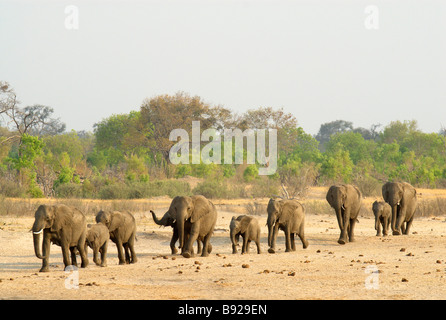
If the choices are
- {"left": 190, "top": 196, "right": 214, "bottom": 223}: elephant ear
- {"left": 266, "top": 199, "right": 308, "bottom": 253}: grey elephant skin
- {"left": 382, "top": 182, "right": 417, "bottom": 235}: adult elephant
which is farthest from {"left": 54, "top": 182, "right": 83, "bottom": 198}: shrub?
{"left": 266, "top": 199, "right": 308, "bottom": 253}: grey elephant skin

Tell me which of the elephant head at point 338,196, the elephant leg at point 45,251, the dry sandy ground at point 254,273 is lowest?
the dry sandy ground at point 254,273

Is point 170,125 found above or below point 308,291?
above

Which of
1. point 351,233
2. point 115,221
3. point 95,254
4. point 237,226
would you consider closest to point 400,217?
point 351,233

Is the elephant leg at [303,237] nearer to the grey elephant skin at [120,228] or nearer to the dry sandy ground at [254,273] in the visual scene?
the dry sandy ground at [254,273]

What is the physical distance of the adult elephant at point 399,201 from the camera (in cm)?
1786

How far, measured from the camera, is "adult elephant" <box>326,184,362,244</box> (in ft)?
53.5

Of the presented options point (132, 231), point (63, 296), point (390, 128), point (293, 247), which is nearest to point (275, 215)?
point (293, 247)

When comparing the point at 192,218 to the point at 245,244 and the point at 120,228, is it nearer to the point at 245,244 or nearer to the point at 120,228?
the point at 245,244

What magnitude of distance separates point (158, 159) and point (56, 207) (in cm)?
4142

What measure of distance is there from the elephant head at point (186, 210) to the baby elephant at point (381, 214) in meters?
5.26

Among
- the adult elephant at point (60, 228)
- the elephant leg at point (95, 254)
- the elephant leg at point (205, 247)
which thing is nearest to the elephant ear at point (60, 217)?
the adult elephant at point (60, 228)

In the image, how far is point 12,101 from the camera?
47.2 meters

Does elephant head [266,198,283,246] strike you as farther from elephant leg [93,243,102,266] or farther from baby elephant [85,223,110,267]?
elephant leg [93,243,102,266]
